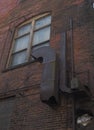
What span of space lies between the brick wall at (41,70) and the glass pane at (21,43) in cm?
33

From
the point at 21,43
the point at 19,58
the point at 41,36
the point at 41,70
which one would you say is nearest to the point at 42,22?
the point at 41,36

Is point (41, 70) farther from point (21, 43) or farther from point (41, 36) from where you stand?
point (21, 43)

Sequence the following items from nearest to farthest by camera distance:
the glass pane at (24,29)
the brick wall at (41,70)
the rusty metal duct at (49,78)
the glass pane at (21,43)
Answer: the rusty metal duct at (49,78)
the brick wall at (41,70)
the glass pane at (21,43)
the glass pane at (24,29)

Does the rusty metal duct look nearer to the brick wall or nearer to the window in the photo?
the brick wall

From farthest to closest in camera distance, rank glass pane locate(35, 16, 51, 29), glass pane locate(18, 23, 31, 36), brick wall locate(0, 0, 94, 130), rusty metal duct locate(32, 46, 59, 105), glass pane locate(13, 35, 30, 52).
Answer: glass pane locate(18, 23, 31, 36), glass pane locate(35, 16, 51, 29), glass pane locate(13, 35, 30, 52), brick wall locate(0, 0, 94, 130), rusty metal duct locate(32, 46, 59, 105)

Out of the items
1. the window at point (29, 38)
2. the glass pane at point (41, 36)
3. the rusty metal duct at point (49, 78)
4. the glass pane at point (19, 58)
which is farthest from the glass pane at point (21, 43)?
the rusty metal duct at point (49, 78)

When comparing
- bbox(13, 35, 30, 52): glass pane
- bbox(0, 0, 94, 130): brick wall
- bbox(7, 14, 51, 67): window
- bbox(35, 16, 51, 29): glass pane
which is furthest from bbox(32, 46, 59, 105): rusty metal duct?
bbox(35, 16, 51, 29): glass pane

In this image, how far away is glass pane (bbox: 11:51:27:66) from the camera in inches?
371

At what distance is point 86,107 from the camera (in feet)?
20.9

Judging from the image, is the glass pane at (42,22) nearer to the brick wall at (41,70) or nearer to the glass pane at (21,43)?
the brick wall at (41,70)

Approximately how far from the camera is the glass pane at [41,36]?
9481 mm

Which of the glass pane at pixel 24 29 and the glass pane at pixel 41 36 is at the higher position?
the glass pane at pixel 24 29

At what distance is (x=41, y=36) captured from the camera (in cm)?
970

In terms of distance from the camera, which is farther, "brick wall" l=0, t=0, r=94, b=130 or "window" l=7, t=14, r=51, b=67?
"window" l=7, t=14, r=51, b=67
